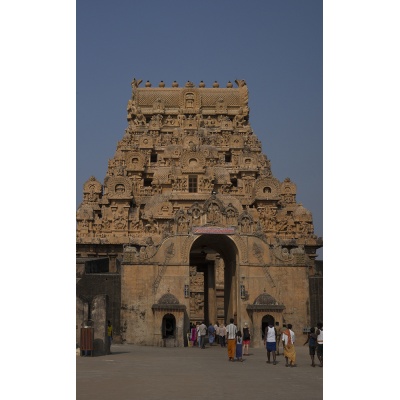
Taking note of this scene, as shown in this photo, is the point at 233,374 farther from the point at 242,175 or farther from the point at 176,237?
the point at 242,175

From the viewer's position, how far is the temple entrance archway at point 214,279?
41.8 m

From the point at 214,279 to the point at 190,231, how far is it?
13.1m

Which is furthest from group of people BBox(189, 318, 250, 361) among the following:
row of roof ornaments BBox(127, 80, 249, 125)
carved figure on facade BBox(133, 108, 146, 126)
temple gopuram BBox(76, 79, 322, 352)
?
carved figure on facade BBox(133, 108, 146, 126)

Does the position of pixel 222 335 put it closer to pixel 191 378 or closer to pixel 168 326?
pixel 168 326

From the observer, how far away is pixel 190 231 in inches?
1576

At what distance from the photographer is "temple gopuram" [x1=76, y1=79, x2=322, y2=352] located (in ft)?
129

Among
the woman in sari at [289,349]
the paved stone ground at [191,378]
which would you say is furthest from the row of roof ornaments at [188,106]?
the woman in sari at [289,349]

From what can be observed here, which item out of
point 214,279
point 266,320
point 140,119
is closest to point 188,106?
point 140,119

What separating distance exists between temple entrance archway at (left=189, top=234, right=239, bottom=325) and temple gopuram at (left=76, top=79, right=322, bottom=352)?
9 cm

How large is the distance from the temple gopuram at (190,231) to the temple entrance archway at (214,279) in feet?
0.30

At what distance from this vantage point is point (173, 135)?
6600 cm

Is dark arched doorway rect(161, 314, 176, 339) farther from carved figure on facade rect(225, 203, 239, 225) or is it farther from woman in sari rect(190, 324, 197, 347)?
carved figure on facade rect(225, 203, 239, 225)

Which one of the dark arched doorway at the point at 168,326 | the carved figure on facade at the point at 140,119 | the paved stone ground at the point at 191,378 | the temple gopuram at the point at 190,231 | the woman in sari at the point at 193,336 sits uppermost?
the carved figure on facade at the point at 140,119

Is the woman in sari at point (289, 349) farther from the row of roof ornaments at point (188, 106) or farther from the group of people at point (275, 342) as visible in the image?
the row of roof ornaments at point (188, 106)
